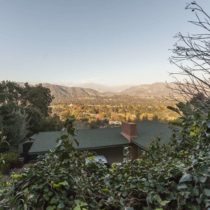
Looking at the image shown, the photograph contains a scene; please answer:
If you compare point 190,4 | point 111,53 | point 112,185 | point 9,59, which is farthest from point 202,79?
point 9,59

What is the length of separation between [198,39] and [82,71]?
3177 cm

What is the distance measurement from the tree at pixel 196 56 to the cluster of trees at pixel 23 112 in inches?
447

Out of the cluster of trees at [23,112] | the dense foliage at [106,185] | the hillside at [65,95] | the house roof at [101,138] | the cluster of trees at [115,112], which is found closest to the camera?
the dense foliage at [106,185]

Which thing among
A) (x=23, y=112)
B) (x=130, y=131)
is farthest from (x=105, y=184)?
(x=23, y=112)

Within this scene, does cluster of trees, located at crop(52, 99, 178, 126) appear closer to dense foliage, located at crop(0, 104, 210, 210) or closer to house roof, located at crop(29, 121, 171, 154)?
house roof, located at crop(29, 121, 171, 154)

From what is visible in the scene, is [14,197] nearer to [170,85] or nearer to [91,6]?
[170,85]

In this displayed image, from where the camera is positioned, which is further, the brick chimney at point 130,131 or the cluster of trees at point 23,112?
the cluster of trees at point 23,112

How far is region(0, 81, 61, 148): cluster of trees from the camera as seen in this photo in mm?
21109

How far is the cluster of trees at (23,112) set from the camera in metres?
21.1

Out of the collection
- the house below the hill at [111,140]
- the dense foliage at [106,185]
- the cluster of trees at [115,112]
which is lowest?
the house below the hill at [111,140]

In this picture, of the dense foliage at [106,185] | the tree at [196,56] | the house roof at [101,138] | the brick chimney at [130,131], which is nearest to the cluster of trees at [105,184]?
the dense foliage at [106,185]

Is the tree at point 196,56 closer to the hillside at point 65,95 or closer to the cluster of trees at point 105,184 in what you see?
the cluster of trees at point 105,184

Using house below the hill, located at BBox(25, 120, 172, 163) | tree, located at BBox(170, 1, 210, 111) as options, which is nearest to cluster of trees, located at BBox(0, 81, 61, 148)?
house below the hill, located at BBox(25, 120, 172, 163)

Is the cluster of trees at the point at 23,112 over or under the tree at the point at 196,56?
under
